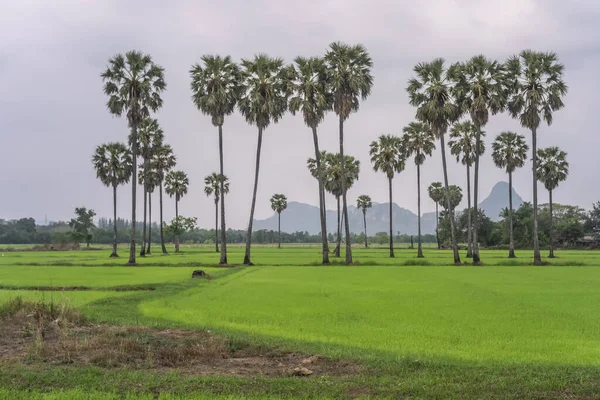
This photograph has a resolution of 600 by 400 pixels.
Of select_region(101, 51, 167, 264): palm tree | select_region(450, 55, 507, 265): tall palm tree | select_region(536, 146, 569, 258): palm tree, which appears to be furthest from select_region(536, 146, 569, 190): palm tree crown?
select_region(101, 51, 167, 264): palm tree

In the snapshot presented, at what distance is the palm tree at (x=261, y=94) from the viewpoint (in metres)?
55.2

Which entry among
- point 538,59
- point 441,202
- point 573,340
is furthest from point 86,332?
point 441,202

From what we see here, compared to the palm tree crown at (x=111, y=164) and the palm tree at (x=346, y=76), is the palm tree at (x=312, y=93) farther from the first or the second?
the palm tree crown at (x=111, y=164)

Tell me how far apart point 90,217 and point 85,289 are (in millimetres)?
121286

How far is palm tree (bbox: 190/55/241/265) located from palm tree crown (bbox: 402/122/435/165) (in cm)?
3324

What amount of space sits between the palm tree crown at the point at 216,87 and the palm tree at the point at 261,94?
46.8 inches

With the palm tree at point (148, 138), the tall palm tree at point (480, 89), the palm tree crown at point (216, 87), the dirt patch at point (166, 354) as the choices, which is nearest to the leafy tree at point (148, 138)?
the palm tree at point (148, 138)

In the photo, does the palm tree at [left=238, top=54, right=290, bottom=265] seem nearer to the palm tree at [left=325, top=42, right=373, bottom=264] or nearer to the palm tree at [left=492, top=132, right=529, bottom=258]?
the palm tree at [left=325, top=42, right=373, bottom=264]

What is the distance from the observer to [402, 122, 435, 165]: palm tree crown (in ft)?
258

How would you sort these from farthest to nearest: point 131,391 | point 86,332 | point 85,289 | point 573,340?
point 85,289 < point 86,332 < point 573,340 < point 131,391

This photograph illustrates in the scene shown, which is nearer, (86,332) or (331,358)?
(331,358)

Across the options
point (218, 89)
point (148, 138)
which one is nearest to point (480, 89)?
point (218, 89)

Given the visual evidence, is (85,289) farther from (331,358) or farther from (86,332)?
(331,358)

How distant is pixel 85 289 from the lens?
27906 mm
